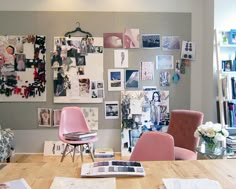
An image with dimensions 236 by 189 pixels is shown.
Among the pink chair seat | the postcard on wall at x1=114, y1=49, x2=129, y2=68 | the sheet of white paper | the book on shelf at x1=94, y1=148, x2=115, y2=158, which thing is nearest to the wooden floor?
the book on shelf at x1=94, y1=148, x2=115, y2=158

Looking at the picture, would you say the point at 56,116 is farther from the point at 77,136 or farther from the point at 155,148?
the point at 155,148

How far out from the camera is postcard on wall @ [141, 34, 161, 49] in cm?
448

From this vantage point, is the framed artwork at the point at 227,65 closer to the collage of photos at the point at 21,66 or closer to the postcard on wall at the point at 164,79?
the postcard on wall at the point at 164,79

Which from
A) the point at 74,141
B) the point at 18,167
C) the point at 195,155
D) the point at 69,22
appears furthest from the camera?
the point at 69,22

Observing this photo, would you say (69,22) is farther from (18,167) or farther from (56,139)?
(18,167)

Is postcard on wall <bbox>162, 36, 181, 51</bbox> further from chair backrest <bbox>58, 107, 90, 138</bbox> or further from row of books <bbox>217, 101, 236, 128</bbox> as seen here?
chair backrest <bbox>58, 107, 90, 138</bbox>

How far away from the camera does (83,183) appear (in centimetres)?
129

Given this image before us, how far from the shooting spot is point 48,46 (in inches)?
174

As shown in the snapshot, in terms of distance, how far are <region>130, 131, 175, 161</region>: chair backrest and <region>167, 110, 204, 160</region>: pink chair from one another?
1224mm

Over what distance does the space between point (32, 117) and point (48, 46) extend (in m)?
1.14

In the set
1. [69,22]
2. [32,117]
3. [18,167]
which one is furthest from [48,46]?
[18,167]

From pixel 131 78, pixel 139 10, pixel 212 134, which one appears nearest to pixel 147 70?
pixel 131 78

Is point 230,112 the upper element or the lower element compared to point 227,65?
lower

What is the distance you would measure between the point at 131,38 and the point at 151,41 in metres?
0.32
